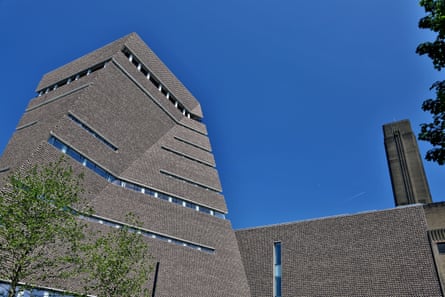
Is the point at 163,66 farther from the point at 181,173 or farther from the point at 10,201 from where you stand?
the point at 10,201

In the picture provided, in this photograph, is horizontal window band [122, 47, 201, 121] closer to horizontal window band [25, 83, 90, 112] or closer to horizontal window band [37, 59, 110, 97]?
horizontal window band [37, 59, 110, 97]

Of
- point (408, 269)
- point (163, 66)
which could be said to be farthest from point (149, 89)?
point (408, 269)

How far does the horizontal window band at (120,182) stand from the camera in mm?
22172

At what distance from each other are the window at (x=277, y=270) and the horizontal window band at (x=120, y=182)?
492 centimetres

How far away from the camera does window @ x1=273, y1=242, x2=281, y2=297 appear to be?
83.1 ft

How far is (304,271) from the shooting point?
2484 centimetres

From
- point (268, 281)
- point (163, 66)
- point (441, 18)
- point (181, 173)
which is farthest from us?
point (163, 66)

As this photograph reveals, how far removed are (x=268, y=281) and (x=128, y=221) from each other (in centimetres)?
1116

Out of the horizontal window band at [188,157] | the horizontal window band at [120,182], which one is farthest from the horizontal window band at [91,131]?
the horizontal window band at [188,157]

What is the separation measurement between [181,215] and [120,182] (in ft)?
16.5

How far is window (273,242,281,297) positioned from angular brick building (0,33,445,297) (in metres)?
0.07

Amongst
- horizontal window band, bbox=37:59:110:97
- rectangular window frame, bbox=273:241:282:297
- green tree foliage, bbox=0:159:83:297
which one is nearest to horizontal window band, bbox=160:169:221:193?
rectangular window frame, bbox=273:241:282:297

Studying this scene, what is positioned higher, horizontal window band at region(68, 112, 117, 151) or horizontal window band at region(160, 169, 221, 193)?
horizontal window band at region(68, 112, 117, 151)

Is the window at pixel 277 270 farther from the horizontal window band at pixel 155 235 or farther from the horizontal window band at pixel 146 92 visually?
the horizontal window band at pixel 146 92
